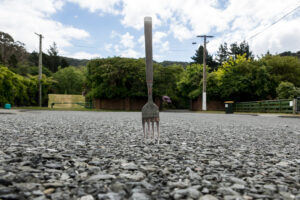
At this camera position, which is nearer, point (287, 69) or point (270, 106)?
point (270, 106)

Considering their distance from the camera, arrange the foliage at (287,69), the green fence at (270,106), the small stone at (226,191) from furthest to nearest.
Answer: the foliage at (287,69), the green fence at (270,106), the small stone at (226,191)

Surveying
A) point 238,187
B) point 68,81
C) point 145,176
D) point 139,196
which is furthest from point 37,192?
point 68,81

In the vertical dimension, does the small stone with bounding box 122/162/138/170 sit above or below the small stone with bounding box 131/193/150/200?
above

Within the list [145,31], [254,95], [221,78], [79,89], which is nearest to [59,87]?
[79,89]

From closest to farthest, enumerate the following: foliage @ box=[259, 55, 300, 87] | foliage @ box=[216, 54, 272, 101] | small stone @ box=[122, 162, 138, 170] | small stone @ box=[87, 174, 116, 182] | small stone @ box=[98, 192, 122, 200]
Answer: small stone @ box=[98, 192, 122, 200]
small stone @ box=[87, 174, 116, 182]
small stone @ box=[122, 162, 138, 170]
foliage @ box=[216, 54, 272, 101]
foliage @ box=[259, 55, 300, 87]

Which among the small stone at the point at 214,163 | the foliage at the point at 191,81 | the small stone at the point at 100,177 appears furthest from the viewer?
the foliage at the point at 191,81

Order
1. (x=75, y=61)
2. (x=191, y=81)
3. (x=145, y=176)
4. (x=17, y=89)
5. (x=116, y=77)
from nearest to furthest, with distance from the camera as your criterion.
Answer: (x=145, y=176) → (x=17, y=89) → (x=116, y=77) → (x=191, y=81) → (x=75, y=61)

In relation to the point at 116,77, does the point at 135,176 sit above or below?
below

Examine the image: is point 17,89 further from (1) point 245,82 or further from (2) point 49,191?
(1) point 245,82

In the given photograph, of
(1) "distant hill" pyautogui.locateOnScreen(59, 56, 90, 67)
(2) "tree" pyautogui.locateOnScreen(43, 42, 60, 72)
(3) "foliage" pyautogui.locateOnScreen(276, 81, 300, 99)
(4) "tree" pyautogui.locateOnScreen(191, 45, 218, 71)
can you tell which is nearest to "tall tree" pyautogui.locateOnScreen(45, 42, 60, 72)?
(2) "tree" pyautogui.locateOnScreen(43, 42, 60, 72)

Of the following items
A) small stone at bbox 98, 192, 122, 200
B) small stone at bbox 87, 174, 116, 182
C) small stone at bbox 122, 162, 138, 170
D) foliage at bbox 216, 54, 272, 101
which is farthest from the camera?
foliage at bbox 216, 54, 272, 101

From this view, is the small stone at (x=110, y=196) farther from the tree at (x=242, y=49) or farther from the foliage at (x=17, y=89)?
the tree at (x=242, y=49)

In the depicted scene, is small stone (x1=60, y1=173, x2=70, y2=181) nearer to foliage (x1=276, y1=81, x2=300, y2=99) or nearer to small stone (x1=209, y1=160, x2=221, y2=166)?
small stone (x1=209, y1=160, x2=221, y2=166)

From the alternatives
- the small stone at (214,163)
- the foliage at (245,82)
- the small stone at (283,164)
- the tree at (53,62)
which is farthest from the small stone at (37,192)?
the tree at (53,62)
